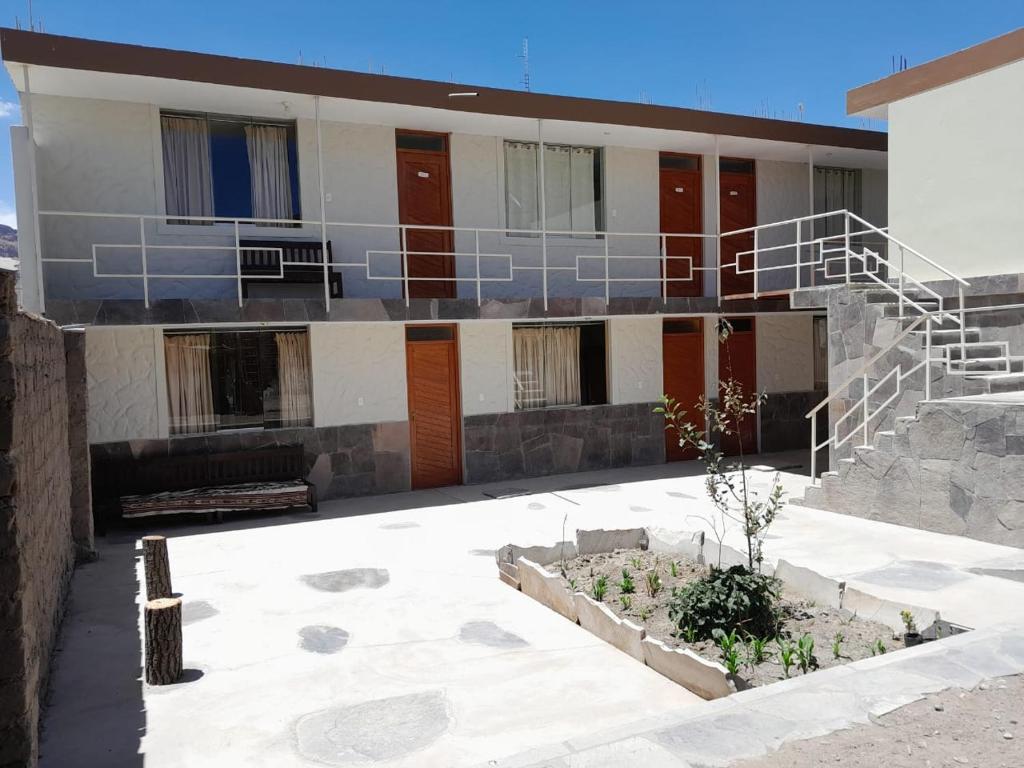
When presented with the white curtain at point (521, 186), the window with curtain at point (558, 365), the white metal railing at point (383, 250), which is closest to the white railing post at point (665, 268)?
the white metal railing at point (383, 250)

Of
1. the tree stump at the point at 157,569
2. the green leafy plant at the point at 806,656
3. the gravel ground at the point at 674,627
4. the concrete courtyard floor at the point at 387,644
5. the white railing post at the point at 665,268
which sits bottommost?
the concrete courtyard floor at the point at 387,644

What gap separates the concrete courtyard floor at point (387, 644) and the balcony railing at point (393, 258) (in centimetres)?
338

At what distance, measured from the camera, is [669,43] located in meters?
22.4

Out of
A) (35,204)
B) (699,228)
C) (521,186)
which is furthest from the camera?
(699,228)

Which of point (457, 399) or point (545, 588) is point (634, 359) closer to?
point (457, 399)

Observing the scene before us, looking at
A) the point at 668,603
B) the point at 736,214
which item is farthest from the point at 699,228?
the point at 668,603

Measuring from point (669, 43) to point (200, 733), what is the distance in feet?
71.7

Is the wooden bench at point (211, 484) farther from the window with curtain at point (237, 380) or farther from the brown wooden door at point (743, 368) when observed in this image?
the brown wooden door at point (743, 368)

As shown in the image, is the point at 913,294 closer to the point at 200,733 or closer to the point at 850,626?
the point at 850,626

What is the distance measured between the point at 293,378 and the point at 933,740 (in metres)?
9.66

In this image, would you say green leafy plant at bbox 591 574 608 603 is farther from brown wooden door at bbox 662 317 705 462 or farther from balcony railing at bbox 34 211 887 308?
brown wooden door at bbox 662 317 705 462

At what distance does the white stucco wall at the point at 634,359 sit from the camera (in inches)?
562

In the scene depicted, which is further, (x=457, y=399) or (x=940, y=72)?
(x=457, y=399)

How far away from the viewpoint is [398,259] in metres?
12.8
